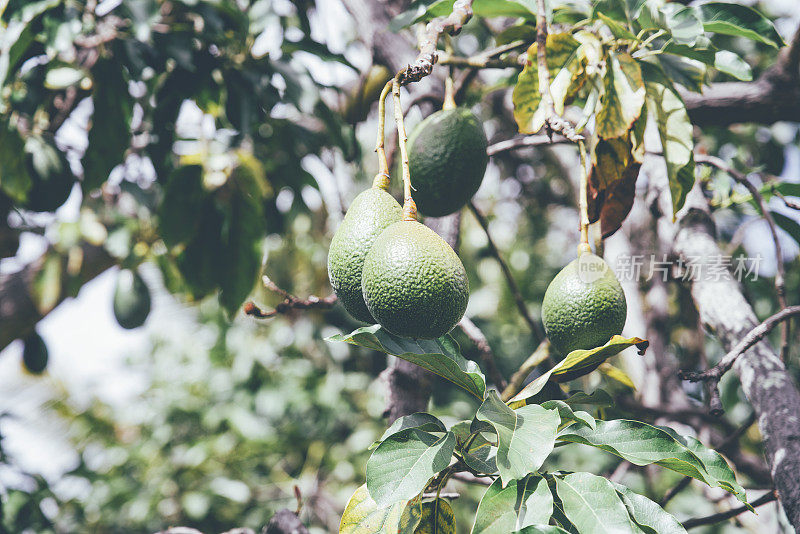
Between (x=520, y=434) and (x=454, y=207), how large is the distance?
1.34 ft

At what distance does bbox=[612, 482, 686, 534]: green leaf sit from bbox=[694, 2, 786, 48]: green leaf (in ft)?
2.37

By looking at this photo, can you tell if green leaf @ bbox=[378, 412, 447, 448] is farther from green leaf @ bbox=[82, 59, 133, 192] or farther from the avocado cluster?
green leaf @ bbox=[82, 59, 133, 192]

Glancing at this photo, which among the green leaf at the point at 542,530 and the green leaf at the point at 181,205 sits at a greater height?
the green leaf at the point at 542,530

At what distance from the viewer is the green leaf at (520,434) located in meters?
0.57

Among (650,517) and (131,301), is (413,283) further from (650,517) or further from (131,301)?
(131,301)

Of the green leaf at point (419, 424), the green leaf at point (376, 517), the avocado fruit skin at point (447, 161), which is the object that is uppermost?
the avocado fruit skin at point (447, 161)

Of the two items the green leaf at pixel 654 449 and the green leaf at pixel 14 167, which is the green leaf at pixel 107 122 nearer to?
the green leaf at pixel 14 167

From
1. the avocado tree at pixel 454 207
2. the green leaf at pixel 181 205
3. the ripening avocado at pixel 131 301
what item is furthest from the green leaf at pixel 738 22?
the ripening avocado at pixel 131 301

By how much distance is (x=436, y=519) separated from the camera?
0.76 metres

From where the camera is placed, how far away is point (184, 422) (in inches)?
115

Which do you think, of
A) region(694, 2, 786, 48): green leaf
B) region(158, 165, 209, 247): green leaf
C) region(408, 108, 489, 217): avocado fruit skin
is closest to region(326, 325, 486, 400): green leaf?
region(408, 108, 489, 217): avocado fruit skin

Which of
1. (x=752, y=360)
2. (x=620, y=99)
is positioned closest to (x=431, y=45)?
(x=620, y=99)

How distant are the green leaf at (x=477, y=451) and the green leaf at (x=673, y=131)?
0.48m

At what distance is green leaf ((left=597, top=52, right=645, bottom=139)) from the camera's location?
845mm
